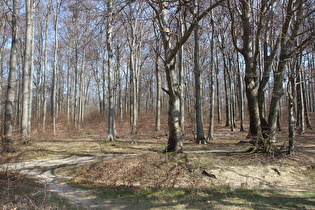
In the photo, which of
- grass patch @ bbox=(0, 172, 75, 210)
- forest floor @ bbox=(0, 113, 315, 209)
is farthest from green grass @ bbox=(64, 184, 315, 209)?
grass patch @ bbox=(0, 172, 75, 210)

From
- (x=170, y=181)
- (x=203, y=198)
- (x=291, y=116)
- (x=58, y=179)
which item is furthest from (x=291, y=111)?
(x=58, y=179)

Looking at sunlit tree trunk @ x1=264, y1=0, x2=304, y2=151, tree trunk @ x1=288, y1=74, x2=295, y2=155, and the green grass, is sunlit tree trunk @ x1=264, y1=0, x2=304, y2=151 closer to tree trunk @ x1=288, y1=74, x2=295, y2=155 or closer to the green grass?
tree trunk @ x1=288, y1=74, x2=295, y2=155

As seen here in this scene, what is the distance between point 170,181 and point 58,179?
3705 millimetres

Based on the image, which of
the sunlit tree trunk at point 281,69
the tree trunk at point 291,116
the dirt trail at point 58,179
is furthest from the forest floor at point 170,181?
the sunlit tree trunk at point 281,69

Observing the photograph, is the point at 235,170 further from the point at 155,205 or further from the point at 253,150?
the point at 155,205

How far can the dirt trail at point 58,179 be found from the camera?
5.85m

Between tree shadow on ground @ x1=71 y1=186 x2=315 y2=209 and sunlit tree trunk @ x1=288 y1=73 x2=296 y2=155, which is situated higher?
sunlit tree trunk @ x1=288 y1=73 x2=296 y2=155

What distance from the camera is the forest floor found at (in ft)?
18.6

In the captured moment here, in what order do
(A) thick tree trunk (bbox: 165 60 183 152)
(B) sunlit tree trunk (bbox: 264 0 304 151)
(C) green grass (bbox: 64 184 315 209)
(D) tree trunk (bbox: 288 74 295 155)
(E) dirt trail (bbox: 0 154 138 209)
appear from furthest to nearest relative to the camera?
(A) thick tree trunk (bbox: 165 60 183 152)
(B) sunlit tree trunk (bbox: 264 0 304 151)
(D) tree trunk (bbox: 288 74 295 155)
(E) dirt trail (bbox: 0 154 138 209)
(C) green grass (bbox: 64 184 315 209)

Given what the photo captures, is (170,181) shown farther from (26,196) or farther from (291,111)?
(291,111)

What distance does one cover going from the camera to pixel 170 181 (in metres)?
7.34

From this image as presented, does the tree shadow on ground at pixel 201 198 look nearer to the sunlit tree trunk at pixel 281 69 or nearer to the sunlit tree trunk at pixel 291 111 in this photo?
the sunlit tree trunk at pixel 291 111

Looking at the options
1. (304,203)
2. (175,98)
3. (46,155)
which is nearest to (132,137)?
(46,155)

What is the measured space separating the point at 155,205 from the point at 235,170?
362cm
